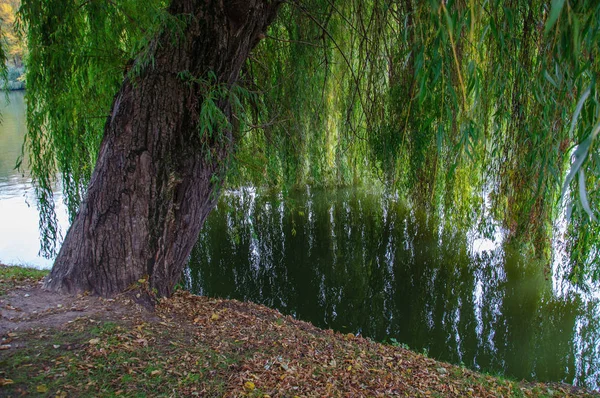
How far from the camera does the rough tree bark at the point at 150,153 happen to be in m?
2.82

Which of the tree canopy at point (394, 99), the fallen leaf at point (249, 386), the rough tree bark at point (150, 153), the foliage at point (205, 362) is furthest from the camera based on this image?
the rough tree bark at point (150, 153)

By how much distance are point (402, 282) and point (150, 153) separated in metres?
4.08

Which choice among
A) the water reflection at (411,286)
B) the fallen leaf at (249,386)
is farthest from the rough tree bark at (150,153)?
the water reflection at (411,286)

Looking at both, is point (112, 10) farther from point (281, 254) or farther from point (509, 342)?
point (509, 342)

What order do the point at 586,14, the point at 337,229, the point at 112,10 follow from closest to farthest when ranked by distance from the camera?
the point at 586,14 → the point at 112,10 → the point at 337,229

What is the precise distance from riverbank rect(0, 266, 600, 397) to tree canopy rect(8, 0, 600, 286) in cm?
107

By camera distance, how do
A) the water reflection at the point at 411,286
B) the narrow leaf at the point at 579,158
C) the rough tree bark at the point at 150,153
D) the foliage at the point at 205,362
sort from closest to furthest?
the narrow leaf at the point at 579,158 → the foliage at the point at 205,362 → the rough tree bark at the point at 150,153 → the water reflection at the point at 411,286

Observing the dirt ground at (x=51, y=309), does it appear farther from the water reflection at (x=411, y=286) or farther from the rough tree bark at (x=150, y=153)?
the water reflection at (x=411, y=286)

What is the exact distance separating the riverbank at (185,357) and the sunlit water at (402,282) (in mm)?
980

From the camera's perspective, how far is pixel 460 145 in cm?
202

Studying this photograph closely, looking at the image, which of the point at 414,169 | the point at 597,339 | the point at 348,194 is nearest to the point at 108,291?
the point at 414,169

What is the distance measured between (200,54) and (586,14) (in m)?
2.14

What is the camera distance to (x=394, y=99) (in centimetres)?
354

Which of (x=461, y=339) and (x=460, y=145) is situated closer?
(x=460, y=145)
